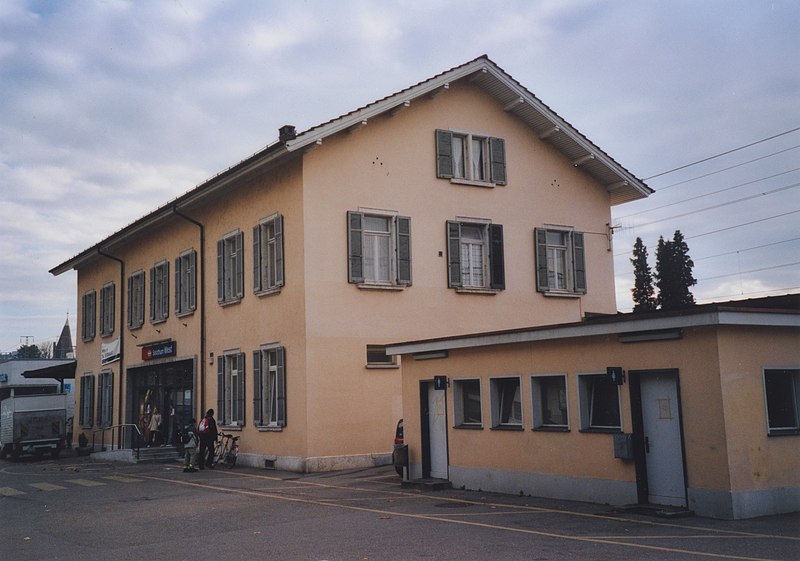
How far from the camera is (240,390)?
24078mm

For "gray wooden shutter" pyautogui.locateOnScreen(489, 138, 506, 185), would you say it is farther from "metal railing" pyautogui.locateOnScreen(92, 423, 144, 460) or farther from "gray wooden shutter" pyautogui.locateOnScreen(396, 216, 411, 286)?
"metal railing" pyautogui.locateOnScreen(92, 423, 144, 460)

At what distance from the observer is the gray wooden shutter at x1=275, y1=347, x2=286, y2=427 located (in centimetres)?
2166

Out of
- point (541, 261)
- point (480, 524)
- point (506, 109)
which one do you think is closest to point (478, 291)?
point (541, 261)

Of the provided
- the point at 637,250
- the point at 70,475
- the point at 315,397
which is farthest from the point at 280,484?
the point at 637,250

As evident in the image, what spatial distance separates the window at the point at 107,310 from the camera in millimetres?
35375

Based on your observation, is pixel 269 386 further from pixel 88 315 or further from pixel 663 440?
pixel 88 315

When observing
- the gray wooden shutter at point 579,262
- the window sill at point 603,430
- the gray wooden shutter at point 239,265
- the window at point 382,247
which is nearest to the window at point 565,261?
the gray wooden shutter at point 579,262

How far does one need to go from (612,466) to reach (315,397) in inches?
363

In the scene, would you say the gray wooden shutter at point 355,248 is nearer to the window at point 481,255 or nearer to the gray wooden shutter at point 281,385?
the gray wooden shutter at point 281,385

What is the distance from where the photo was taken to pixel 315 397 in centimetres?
2077

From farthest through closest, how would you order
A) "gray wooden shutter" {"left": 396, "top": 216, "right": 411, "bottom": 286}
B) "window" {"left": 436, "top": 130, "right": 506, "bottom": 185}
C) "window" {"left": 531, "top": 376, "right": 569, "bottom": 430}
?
"window" {"left": 436, "top": 130, "right": 506, "bottom": 185} < "gray wooden shutter" {"left": 396, "top": 216, "right": 411, "bottom": 286} < "window" {"left": 531, "top": 376, "right": 569, "bottom": 430}

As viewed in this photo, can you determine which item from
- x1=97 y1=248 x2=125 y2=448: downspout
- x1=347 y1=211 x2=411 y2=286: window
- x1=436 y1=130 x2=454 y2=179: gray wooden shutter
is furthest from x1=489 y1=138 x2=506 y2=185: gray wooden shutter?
x1=97 y1=248 x2=125 y2=448: downspout

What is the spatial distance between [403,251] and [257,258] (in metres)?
4.23

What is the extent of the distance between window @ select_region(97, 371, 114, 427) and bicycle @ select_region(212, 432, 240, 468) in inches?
473
